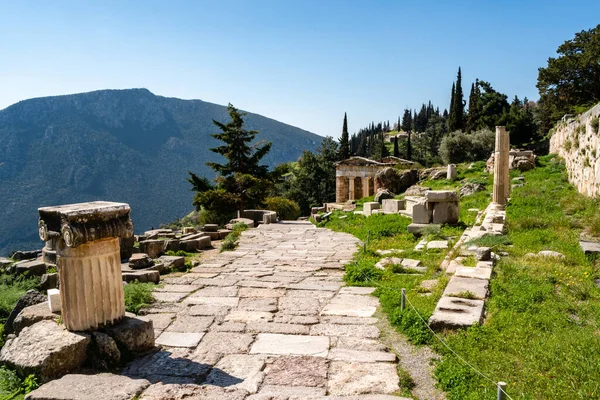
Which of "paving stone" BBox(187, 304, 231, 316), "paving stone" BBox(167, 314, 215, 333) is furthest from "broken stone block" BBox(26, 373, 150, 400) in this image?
"paving stone" BBox(187, 304, 231, 316)

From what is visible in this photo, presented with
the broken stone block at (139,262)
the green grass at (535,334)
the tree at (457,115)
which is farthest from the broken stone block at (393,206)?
the tree at (457,115)

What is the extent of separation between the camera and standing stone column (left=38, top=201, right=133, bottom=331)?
4.52 meters

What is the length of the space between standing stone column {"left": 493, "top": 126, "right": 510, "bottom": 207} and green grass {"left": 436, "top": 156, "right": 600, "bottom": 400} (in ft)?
19.6

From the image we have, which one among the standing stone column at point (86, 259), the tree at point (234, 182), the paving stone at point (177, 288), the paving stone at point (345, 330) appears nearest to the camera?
the standing stone column at point (86, 259)

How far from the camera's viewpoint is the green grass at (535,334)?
11.9 ft

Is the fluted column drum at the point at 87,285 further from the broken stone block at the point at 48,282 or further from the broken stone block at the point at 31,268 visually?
the broken stone block at the point at 31,268

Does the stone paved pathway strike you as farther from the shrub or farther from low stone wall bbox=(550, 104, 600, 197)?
the shrub

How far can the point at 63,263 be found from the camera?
4598mm

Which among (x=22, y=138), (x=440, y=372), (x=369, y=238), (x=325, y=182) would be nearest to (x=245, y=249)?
(x=369, y=238)

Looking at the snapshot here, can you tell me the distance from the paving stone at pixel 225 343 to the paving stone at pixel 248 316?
0.56 metres

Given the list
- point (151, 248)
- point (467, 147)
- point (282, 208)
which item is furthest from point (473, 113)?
point (151, 248)

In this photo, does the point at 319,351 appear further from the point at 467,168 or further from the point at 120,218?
the point at 467,168

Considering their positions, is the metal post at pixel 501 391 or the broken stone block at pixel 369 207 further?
the broken stone block at pixel 369 207

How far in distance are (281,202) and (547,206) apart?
17.2 metres
